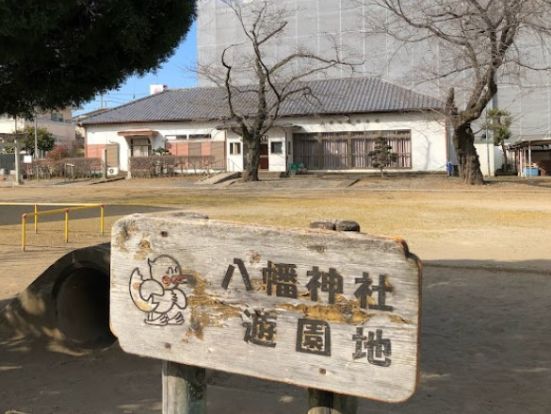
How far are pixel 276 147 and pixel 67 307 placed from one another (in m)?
30.0

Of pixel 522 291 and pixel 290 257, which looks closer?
pixel 290 257

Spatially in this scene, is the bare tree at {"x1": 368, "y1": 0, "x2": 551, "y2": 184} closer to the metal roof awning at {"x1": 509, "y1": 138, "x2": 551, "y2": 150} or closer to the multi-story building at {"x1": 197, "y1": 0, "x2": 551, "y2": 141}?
the metal roof awning at {"x1": 509, "y1": 138, "x2": 551, "y2": 150}

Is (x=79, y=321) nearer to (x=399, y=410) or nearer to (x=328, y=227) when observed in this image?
(x=399, y=410)

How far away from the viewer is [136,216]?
239 cm

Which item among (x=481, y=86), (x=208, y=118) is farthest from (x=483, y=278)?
(x=208, y=118)

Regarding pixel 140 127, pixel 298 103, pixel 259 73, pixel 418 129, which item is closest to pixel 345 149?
pixel 418 129

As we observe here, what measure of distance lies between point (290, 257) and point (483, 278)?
6082mm

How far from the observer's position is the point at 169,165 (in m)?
35.4

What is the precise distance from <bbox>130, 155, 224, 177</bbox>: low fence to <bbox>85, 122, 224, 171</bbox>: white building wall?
1.77 m

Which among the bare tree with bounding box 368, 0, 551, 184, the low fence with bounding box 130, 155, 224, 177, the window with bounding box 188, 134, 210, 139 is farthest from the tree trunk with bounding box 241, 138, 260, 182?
the bare tree with bounding box 368, 0, 551, 184

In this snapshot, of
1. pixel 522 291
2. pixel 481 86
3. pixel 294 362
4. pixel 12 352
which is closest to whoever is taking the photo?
pixel 294 362

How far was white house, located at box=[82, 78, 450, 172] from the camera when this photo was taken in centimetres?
3275

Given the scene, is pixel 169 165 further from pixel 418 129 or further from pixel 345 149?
pixel 418 129

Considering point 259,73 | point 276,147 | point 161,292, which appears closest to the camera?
point 161,292
